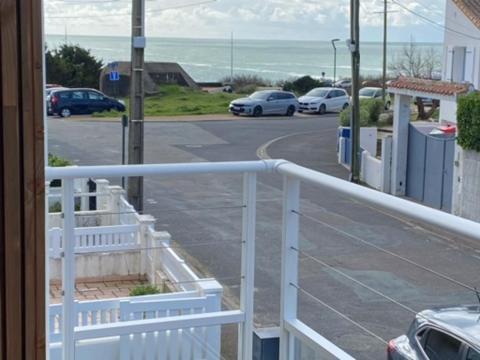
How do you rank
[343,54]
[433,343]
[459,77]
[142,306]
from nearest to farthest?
1. [142,306]
2. [433,343]
3. [459,77]
4. [343,54]

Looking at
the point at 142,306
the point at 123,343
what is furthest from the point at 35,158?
the point at 142,306

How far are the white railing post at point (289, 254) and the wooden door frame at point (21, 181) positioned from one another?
1485mm

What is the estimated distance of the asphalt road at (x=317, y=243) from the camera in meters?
9.99

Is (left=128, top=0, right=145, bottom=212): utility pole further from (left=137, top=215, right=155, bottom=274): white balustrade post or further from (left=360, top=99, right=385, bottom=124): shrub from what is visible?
(left=360, top=99, right=385, bottom=124): shrub

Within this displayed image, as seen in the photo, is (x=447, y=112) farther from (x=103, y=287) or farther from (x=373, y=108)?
(x=103, y=287)

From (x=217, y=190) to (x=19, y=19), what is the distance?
726 inches

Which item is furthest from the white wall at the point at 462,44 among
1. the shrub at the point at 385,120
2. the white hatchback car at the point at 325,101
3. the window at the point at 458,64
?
the white hatchback car at the point at 325,101

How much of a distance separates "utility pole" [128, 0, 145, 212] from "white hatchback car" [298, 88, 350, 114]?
2712cm

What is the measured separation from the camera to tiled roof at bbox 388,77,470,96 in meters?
20.3

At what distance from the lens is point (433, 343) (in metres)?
5.31

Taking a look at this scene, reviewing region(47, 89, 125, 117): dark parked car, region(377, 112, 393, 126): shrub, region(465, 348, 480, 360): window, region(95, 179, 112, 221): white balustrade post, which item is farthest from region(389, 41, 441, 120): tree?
region(465, 348, 480, 360): window

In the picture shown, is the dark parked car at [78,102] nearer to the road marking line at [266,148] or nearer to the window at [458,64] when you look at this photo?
the road marking line at [266,148]

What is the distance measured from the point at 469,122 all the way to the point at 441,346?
11.8 metres

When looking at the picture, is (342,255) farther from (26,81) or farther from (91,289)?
(26,81)
